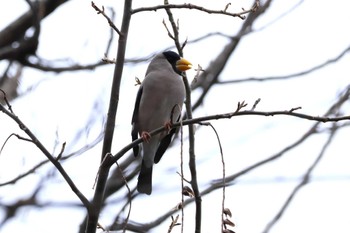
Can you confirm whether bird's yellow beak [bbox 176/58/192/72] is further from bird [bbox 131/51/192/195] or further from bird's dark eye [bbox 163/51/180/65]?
bird's dark eye [bbox 163/51/180/65]

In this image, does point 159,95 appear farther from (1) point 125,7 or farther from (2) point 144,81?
(1) point 125,7

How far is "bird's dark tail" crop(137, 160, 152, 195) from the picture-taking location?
13.9ft

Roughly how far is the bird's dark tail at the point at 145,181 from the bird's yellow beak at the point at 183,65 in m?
0.73

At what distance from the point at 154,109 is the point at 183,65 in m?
0.44

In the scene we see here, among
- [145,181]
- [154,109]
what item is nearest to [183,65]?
[154,109]

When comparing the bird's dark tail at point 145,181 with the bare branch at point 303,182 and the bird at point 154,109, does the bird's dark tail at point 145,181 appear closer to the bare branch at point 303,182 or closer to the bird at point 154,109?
the bird at point 154,109

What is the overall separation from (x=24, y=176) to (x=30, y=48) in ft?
3.12

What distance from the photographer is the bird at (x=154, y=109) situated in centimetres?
419

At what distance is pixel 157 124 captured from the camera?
4246mm

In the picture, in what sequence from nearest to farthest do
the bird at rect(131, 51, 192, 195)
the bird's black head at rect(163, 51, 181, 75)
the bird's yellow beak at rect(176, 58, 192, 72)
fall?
1. the bird's yellow beak at rect(176, 58, 192, 72)
2. the bird at rect(131, 51, 192, 195)
3. the bird's black head at rect(163, 51, 181, 75)

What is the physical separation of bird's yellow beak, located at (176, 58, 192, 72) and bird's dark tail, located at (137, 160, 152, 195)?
2.41 feet

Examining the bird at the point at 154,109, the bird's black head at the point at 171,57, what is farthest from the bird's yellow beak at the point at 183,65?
the bird's black head at the point at 171,57

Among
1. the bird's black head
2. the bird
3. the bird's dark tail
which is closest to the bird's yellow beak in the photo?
the bird

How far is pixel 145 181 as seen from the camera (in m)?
4.26
